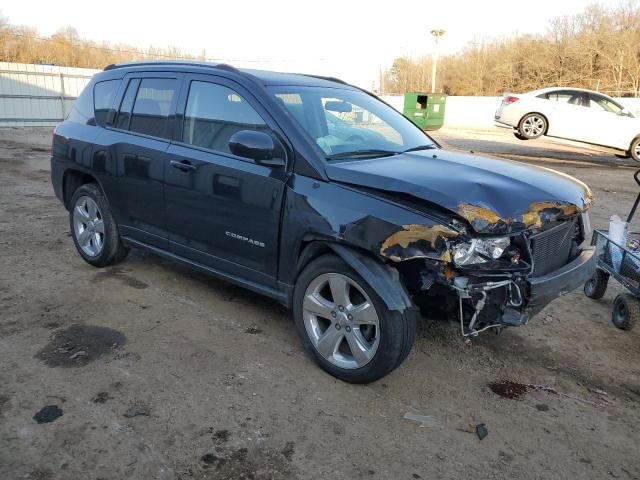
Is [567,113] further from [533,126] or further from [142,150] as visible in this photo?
[142,150]

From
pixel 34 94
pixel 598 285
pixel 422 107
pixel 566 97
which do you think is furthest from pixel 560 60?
pixel 598 285

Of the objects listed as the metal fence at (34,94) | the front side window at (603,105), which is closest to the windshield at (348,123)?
the front side window at (603,105)

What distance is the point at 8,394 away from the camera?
3.02 meters

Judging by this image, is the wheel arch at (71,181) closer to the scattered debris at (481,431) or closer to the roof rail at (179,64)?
the roof rail at (179,64)

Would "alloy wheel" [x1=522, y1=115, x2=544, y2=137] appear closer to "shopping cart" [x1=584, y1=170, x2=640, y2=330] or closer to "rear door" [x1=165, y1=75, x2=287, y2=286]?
"shopping cart" [x1=584, y1=170, x2=640, y2=330]

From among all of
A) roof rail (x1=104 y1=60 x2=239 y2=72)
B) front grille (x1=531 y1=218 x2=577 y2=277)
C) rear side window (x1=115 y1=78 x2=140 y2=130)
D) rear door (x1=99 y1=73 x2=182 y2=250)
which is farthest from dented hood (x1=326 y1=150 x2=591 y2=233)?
rear side window (x1=115 y1=78 x2=140 y2=130)

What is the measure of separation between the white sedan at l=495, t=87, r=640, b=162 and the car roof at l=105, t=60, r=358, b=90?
12896 millimetres

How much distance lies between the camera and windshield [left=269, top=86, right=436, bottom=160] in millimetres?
3637

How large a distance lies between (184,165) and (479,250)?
225 centimetres

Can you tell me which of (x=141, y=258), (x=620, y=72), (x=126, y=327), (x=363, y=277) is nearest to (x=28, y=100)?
(x=141, y=258)

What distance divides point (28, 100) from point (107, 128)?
63.5ft

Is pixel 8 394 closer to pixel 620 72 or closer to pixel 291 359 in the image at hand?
pixel 291 359

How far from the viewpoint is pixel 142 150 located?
4348 millimetres

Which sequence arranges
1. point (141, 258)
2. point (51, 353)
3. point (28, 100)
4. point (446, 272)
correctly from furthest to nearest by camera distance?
point (28, 100), point (141, 258), point (51, 353), point (446, 272)
